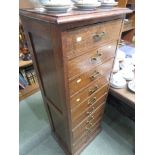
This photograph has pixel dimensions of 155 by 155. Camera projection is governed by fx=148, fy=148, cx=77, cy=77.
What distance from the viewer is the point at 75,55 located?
0.69m

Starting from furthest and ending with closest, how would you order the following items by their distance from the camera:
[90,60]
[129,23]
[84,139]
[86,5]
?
[129,23], [84,139], [90,60], [86,5]

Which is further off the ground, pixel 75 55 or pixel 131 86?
pixel 75 55

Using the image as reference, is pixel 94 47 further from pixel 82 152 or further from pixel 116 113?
pixel 116 113

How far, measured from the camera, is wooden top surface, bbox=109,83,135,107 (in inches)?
42.2

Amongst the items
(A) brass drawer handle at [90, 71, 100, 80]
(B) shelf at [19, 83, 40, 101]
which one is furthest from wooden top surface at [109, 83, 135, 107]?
(B) shelf at [19, 83, 40, 101]

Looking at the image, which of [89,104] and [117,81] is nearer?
[89,104]

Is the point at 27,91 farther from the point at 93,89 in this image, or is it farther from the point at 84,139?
the point at 93,89

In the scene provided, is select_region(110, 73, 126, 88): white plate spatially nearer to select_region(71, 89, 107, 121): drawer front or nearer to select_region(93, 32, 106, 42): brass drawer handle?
select_region(71, 89, 107, 121): drawer front

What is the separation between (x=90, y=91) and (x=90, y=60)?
24 centimetres

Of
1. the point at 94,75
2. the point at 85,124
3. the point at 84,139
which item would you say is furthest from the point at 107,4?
the point at 84,139

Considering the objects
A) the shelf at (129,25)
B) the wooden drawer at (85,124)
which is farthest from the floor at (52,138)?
the shelf at (129,25)

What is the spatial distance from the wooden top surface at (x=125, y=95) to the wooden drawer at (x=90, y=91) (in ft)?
0.30
